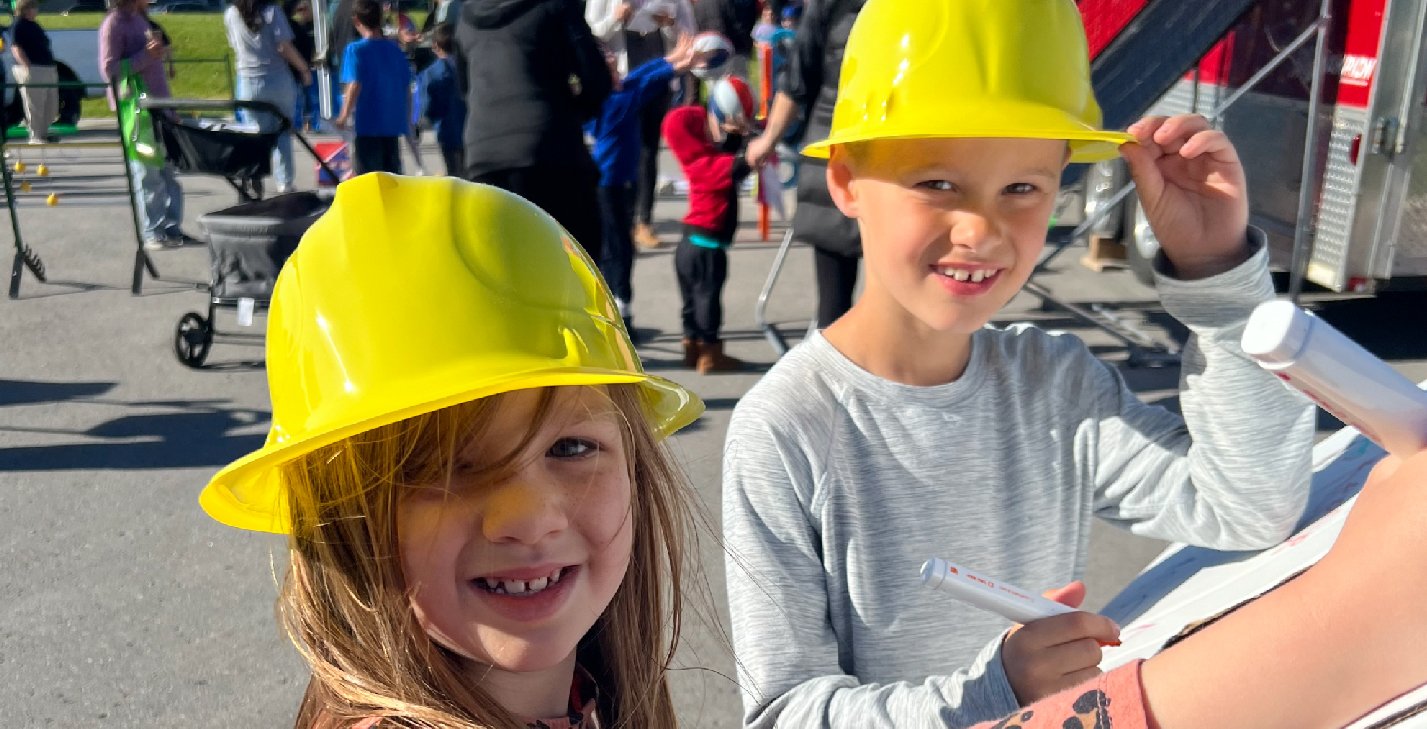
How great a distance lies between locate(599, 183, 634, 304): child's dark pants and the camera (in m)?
6.71

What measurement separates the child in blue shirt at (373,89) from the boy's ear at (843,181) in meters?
7.89

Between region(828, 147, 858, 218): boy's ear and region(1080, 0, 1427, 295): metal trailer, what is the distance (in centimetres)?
384

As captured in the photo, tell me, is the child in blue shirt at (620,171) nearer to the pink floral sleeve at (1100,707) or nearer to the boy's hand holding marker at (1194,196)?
the boy's hand holding marker at (1194,196)

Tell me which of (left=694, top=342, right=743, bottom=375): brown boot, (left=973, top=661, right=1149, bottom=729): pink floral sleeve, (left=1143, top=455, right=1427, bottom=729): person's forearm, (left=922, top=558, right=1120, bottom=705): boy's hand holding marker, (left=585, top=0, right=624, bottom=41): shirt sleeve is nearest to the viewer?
(left=1143, top=455, right=1427, bottom=729): person's forearm

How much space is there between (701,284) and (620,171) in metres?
1.23

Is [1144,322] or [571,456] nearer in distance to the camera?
[571,456]

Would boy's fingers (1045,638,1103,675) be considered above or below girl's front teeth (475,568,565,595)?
below

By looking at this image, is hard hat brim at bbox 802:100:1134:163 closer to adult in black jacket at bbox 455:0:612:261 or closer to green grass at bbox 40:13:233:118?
adult in black jacket at bbox 455:0:612:261

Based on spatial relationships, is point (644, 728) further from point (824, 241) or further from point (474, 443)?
point (824, 241)

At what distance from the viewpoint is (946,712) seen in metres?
1.32

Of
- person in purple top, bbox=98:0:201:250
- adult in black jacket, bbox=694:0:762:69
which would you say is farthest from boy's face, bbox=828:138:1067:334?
adult in black jacket, bbox=694:0:762:69

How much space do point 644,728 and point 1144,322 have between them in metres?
6.22

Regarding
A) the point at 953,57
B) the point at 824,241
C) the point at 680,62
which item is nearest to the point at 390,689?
the point at 953,57

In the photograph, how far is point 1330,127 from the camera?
20.2 feet
